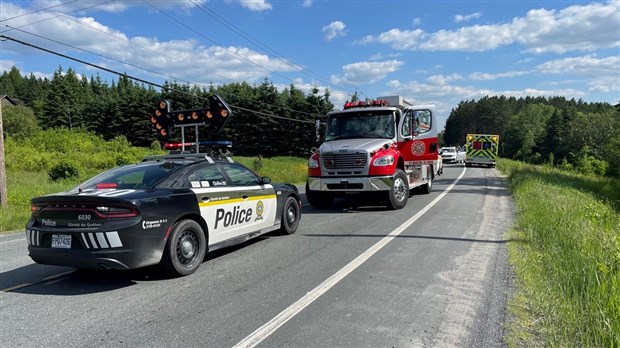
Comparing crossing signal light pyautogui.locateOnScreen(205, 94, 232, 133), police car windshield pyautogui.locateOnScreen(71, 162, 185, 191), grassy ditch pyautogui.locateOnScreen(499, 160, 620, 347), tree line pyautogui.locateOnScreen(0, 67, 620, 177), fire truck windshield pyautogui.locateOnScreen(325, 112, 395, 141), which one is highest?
tree line pyautogui.locateOnScreen(0, 67, 620, 177)

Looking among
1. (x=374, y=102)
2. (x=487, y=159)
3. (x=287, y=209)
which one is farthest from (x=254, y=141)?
(x=287, y=209)

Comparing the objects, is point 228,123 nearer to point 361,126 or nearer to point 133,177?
point 361,126

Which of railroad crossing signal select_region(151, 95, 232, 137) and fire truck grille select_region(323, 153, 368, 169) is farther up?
railroad crossing signal select_region(151, 95, 232, 137)

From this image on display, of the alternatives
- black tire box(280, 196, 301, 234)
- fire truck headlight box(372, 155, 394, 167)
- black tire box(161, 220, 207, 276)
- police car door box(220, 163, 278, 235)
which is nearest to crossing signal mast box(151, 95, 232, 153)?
fire truck headlight box(372, 155, 394, 167)

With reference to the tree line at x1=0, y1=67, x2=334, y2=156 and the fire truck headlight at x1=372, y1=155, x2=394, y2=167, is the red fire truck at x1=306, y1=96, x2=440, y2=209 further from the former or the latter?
the tree line at x1=0, y1=67, x2=334, y2=156

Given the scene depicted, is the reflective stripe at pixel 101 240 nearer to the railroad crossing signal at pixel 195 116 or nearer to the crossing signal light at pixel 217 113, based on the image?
the railroad crossing signal at pixel 195 116

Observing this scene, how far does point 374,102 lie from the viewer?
545 inches

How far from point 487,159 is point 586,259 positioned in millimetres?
36096

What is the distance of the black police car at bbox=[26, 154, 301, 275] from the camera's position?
5.07 metres

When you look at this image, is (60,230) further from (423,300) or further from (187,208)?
(423,300)

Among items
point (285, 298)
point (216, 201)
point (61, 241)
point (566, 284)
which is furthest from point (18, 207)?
point (566, 284)

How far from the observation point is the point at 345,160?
38.2ft

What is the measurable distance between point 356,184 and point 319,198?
1392mm

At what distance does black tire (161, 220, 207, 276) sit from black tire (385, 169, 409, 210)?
6576mm
